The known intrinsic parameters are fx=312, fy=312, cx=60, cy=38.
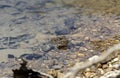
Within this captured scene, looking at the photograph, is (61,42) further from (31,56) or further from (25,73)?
(25,73)

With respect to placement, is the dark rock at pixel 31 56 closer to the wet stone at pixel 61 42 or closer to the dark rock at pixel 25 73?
the wet stone at pixel 61 42

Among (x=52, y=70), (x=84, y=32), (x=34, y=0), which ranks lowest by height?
(x=52, y=70)

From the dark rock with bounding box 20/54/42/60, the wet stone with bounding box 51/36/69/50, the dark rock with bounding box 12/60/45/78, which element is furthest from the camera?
the wet stone with bounding box 51/36/69/50

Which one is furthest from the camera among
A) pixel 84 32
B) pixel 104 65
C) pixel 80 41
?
pixel 84 32

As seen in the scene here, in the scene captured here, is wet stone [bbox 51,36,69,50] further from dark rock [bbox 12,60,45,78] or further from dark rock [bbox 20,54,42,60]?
dark rock [bbox 12,60,45,78]

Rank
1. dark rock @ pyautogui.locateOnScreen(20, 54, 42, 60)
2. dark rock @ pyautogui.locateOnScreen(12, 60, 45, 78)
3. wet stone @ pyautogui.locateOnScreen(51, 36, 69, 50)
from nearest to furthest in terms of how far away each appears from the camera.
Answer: dark rock @ pyautogui.locateOnScreen(12, 60, 45, 78) < dark rock @ pyautogui.locateOnScreen(20, 54, 42, 60) < wet stone @ pyautogui.locateOnScreen(51, 36, 69, 50)

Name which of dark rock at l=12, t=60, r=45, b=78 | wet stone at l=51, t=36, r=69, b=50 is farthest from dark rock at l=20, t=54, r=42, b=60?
dark rock at l=12, t=60, r=45, b=78

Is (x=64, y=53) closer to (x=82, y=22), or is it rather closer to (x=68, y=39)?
(x=68, y=39)

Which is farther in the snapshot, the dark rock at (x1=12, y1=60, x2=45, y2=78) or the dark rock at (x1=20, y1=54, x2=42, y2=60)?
the dark rock at (x1=20, y1=54, x2=42, y2=60)

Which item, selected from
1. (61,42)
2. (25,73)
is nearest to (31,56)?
(61,42)

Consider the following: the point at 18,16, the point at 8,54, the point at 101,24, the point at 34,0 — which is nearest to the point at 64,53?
the point at 8,54

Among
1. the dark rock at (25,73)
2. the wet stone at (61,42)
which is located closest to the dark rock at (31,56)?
the wet stone at (61,42)
